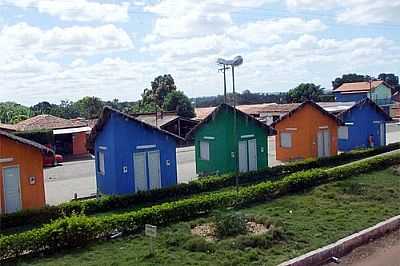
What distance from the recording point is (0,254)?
39.5ft

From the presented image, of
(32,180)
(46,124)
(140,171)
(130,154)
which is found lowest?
(140,171)

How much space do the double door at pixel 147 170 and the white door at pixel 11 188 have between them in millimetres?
5099

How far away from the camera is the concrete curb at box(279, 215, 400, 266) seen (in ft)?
38.8

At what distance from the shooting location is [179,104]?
58094 mm

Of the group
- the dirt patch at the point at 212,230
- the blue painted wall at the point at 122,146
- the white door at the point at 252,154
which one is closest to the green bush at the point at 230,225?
the dirt patch at the point at 212,230

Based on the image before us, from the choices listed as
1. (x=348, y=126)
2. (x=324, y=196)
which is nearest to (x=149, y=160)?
(x=324, y=196)

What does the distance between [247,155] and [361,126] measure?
1272 cm

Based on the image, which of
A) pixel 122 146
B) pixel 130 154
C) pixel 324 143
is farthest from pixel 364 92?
pixel 122 146

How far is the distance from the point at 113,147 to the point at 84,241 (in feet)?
26.5

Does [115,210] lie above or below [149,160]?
below

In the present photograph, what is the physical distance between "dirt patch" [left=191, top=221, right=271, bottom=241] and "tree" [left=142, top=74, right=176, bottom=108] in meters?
51.0

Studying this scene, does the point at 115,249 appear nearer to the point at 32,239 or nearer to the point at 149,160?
the point at 32,239

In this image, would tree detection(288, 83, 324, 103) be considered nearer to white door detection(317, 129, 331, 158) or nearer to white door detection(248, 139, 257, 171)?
white door detection(317, 129, 331, 158)

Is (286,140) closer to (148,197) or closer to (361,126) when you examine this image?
(361,126)
